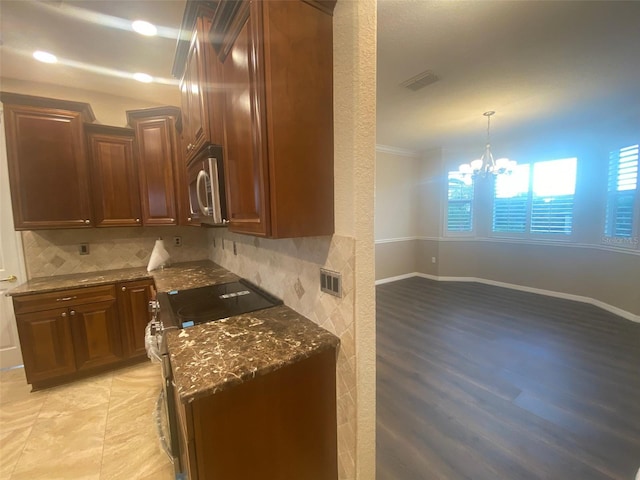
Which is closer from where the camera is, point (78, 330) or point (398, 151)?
point (78, 330)

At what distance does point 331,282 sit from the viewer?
4.09ft

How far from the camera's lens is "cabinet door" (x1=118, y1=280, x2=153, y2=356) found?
2.65 m

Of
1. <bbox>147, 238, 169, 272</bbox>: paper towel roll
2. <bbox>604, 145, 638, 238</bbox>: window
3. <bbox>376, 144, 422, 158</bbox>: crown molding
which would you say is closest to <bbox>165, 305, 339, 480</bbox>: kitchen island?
<bbox>147, 238, 169, 272</bbox>: paper towel roll

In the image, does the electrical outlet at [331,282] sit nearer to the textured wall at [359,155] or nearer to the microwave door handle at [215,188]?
the textured wall at [359,155]

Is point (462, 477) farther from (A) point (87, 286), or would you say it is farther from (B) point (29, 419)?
(A) point (87, 286)

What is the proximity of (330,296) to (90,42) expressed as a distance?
2.72 metres

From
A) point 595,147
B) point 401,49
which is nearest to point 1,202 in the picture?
point 401,49

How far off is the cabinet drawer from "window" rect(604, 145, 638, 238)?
664 centimetres

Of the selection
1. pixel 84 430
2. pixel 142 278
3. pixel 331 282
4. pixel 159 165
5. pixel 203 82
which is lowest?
pixel 84 430

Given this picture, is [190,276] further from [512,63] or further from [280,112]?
[512,63]

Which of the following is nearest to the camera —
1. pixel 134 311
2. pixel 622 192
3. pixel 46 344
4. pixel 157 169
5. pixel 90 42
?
pixel 90 42

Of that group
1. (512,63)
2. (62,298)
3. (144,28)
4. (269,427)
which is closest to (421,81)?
(512,63)

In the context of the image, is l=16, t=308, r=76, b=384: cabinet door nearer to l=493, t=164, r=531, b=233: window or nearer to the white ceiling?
the white ceiling

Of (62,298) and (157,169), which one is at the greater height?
(157,169)
